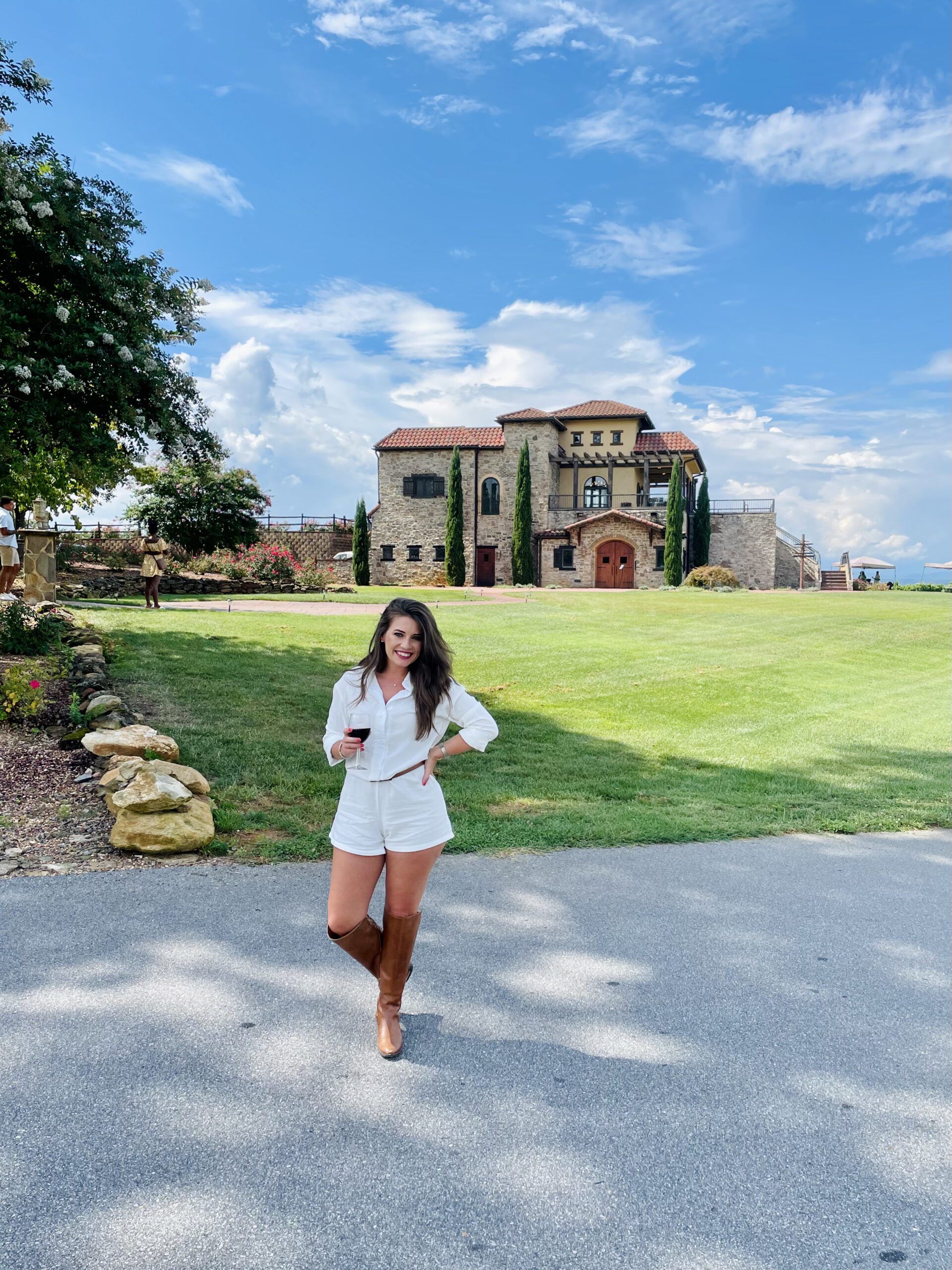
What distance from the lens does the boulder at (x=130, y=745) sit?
21.6ft

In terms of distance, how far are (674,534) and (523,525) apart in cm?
798

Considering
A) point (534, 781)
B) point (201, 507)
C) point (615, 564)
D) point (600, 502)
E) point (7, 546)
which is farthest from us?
point (600, 502)

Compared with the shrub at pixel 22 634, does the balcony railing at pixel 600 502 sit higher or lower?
higher

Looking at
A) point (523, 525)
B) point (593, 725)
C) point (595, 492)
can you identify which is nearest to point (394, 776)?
point (593, 725)

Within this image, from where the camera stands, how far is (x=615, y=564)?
45.4 metres

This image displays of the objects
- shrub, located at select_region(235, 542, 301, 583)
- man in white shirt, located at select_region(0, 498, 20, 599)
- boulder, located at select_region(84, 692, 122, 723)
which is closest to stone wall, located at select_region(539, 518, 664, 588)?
shrub, located at select_region(235, 542, 301, 583)

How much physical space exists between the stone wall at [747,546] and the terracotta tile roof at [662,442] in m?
4.43

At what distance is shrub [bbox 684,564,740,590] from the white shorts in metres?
37.6

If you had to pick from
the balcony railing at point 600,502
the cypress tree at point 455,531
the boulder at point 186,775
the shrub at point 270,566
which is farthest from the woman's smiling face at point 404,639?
the balcony railing at point 600,502

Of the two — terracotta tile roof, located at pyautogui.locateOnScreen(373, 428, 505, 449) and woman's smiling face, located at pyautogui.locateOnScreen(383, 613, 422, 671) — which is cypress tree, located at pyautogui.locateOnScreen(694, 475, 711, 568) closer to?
terracotta tile roof, located at pyautogui.locateOnScreen(373, 428, 505, 449)

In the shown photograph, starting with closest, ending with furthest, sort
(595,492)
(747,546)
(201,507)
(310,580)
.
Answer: (310,580) → (201,507) → (747,546) → (595,492)

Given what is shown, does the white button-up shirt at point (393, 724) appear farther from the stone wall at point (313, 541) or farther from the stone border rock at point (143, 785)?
the stone wall at point (313, 541)

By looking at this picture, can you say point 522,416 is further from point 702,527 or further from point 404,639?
point 404,639

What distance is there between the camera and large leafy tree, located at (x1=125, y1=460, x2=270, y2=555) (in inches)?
1331
